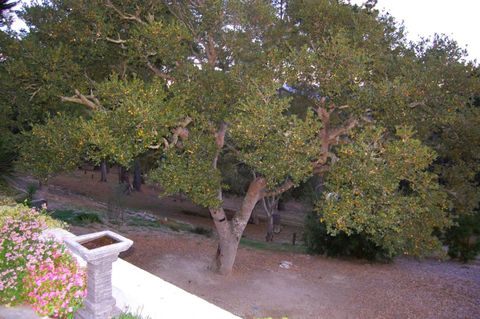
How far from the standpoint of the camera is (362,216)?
949 centimetres

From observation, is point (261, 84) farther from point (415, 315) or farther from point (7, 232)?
point (415, 315)

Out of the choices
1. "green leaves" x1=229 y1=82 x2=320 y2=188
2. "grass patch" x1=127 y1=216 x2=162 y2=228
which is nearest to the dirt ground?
"grass patch" x1=127 y1=216 x2=162 y2=228

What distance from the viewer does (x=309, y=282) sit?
43.9 ft

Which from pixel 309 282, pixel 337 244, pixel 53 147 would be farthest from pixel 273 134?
pixel 337 244

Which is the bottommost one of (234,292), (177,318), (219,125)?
(234,292)

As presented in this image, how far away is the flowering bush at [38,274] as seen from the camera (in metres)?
5.06

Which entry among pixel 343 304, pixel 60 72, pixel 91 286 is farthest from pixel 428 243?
pixel 60 72

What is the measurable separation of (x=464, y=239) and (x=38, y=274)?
2034cm

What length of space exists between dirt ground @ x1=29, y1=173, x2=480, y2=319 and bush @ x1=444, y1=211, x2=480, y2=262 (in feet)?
3.25

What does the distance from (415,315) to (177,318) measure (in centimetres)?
887

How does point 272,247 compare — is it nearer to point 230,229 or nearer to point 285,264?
point 285,264

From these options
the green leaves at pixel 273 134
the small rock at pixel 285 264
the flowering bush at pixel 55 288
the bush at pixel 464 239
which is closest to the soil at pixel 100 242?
the flowering bush at pixel 55 288

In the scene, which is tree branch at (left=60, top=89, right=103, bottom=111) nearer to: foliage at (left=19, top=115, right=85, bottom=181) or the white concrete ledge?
foliage at (left=19, top=115, right=85, bottom=181)

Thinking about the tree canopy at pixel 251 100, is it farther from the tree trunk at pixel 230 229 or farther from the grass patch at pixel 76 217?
the grass patch at pixel 76 217
